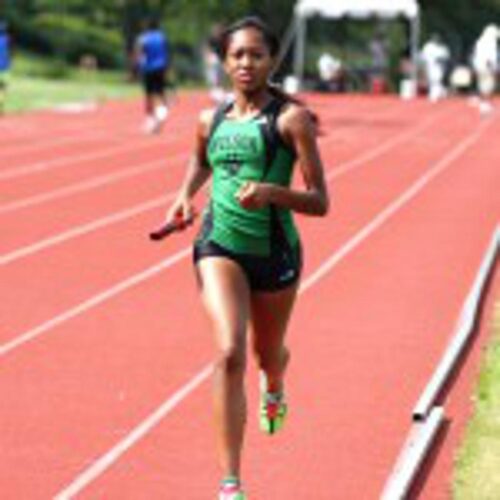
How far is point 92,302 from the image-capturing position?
1152cm

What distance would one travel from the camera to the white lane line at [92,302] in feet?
32.8

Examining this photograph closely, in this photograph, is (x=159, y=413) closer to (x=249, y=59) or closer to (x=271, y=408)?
(x=271, y=408)

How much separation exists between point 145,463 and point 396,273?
6.18 m

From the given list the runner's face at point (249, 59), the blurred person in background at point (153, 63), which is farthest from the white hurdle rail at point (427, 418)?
the blurred person in background at point (153, 63)

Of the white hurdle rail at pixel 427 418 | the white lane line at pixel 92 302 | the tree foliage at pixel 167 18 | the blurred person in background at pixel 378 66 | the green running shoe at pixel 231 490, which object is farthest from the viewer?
the tree foliage at pixel 167 18

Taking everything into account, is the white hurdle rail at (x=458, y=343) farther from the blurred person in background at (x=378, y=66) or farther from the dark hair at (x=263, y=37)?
the blurred person in background at (x=378, y=66)

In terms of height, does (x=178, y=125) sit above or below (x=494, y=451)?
below

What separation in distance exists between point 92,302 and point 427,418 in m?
4.16

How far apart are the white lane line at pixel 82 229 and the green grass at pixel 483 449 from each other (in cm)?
548

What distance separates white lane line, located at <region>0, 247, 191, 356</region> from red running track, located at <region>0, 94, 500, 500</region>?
1.0 inches

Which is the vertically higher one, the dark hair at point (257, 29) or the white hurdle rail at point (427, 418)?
the dark hair at point (257, 29)

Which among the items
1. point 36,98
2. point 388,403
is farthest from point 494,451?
point 36,98

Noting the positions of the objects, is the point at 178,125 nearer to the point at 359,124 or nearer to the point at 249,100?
the point at 359,124

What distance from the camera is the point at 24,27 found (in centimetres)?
5900
